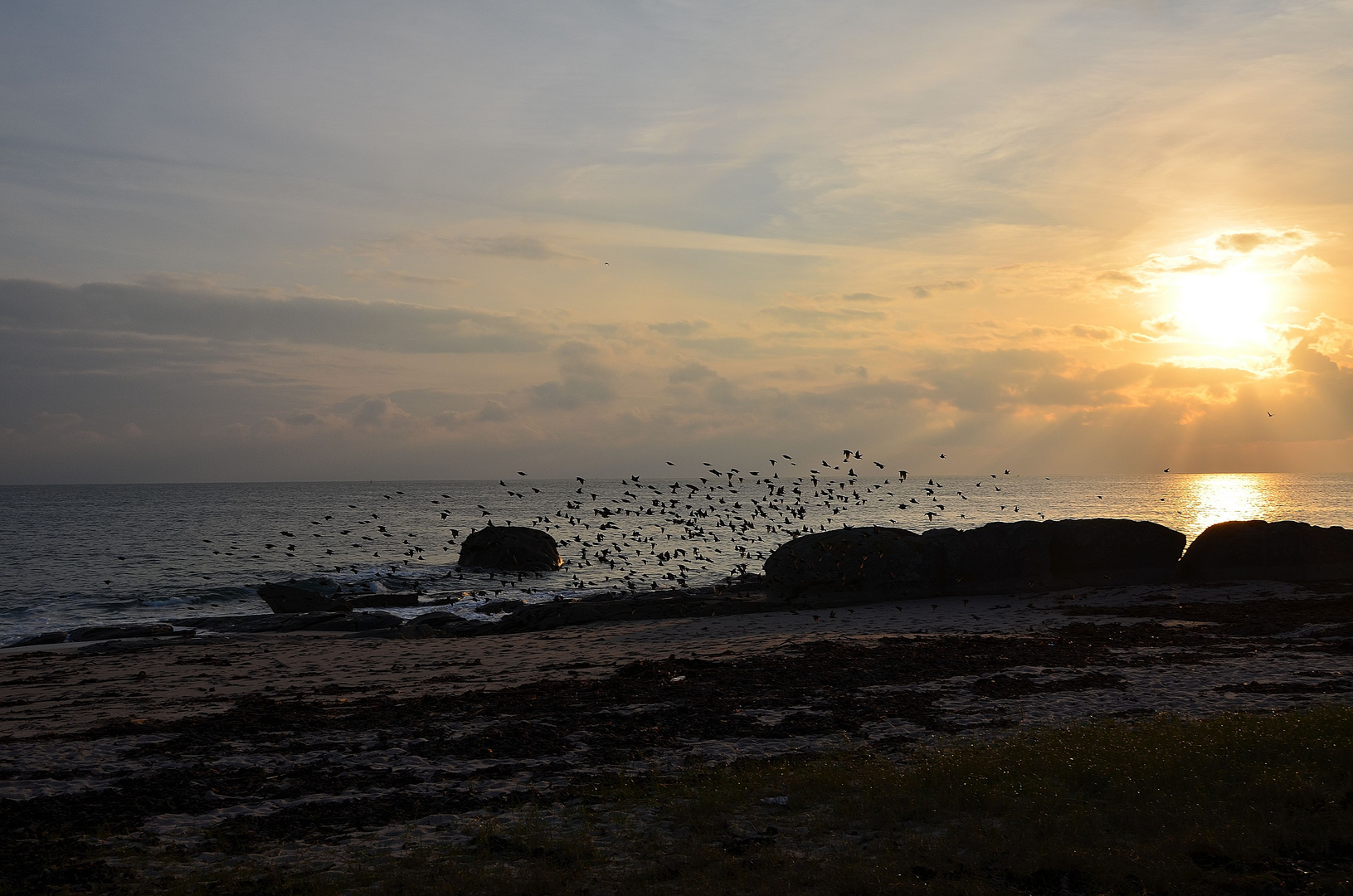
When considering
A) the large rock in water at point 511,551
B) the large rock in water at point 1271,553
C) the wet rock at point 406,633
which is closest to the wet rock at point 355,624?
the wet rock at point 406,633

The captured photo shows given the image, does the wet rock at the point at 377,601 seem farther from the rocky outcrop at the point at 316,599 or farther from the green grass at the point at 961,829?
the green grass at the point at 961,829

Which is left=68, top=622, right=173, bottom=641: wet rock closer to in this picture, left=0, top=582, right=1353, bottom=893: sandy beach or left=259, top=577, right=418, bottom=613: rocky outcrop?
left=0, top=582, right=1353, bottom=893: sandy beach

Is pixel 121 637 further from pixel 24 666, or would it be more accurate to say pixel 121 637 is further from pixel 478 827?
pixel 478 827

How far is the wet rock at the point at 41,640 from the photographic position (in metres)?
34.5

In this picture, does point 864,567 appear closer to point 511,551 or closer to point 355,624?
point 355,624

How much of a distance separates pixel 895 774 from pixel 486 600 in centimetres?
3599

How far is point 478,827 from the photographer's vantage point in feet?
35.0

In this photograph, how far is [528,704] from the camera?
17672mm

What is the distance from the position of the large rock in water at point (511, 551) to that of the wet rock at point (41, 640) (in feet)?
97.9

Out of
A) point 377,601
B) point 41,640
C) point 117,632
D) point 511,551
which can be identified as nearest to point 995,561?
point 377,601

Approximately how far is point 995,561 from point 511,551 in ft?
126

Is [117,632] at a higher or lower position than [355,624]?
lower

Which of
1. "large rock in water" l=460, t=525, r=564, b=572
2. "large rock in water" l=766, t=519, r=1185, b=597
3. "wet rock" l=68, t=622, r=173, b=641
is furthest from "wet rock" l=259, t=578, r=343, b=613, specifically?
"large rock in water" l=766, t=519, r=1185, b=597

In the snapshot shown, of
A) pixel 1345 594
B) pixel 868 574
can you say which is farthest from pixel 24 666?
pixel 1345 594
